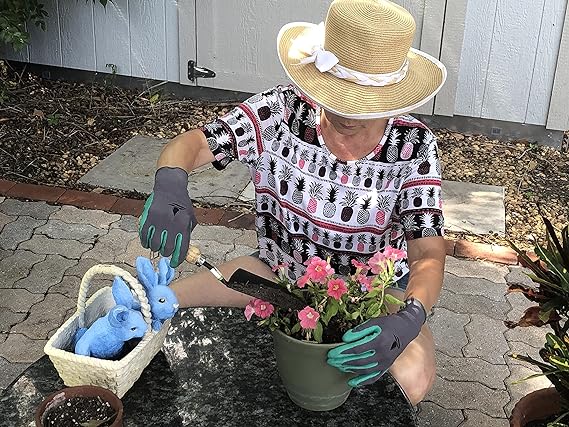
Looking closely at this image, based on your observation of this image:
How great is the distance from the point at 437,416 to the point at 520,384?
1.18 feet

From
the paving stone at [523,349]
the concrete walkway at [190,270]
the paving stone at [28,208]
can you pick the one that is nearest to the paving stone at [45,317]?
the concrete walkway at [190,270]

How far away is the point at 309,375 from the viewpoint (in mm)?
1504

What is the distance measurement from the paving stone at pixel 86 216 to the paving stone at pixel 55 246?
0.52 feet

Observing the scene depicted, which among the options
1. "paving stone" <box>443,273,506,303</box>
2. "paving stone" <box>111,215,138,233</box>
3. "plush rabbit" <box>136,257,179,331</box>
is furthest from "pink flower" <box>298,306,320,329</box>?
"paving stone" <box>111,215,138,233</box>

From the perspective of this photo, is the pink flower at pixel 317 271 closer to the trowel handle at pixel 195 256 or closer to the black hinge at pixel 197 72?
the trowel handle at pixel 195 256

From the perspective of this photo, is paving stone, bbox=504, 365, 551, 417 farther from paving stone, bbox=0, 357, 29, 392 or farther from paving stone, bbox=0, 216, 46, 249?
paving stone, bbox=0, 216, 46, 249

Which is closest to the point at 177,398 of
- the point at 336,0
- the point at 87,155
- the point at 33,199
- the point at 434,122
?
the point at 336,0

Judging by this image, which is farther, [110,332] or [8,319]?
[8,319]

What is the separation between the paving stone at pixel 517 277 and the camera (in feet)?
10.4

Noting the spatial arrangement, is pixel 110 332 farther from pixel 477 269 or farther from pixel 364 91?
pixel 477 269

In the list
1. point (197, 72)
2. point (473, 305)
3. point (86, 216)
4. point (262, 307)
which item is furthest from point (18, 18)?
point (262, 307)

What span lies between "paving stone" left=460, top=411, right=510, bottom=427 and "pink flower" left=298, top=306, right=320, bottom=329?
1200 mm

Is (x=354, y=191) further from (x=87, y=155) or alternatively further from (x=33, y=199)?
(x=87, y=155)

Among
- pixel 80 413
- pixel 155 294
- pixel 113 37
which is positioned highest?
pixel 155 294
